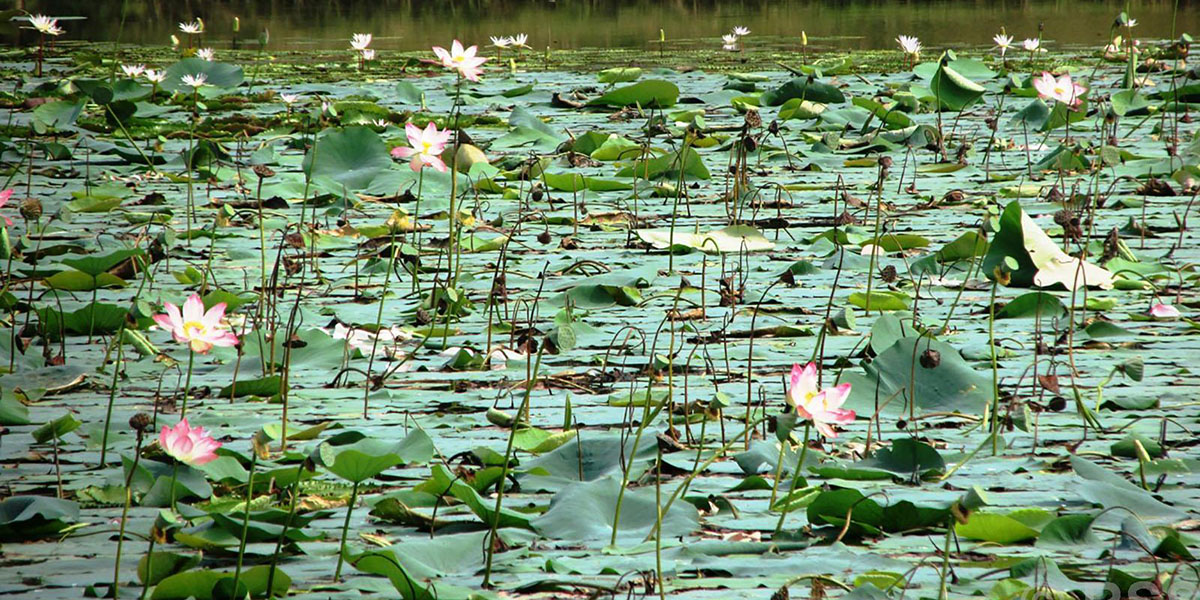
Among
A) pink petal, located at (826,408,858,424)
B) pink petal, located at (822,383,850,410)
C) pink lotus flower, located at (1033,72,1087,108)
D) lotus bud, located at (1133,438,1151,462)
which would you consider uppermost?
pink lotus flower, located at (1033,72,1087,108)

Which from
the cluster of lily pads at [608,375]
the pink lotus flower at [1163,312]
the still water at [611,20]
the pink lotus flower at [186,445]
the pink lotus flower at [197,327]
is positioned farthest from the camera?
the still water at [611,20]

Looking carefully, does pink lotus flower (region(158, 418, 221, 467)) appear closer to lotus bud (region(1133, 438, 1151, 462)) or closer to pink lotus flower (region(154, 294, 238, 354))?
pink lotus flower (region(154, 294, 238, 354))

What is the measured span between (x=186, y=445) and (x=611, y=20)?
540 inches

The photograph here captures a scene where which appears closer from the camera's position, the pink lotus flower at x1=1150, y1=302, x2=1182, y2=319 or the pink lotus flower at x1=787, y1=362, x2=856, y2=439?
the pink lotus flower at x1=787, y1=362, x2=856, y2=439

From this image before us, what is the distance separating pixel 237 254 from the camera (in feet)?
13.4

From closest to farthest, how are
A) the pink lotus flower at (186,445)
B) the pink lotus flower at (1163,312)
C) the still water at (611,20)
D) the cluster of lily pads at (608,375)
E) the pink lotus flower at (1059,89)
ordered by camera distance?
the pink lotus flower at (186,445), the cluster of lily pads at (608,375), the pink lotus flower at (1163,312), the pink lotus flower at (1059,89), the still water at (611,20)

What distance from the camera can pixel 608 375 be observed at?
9.38ft

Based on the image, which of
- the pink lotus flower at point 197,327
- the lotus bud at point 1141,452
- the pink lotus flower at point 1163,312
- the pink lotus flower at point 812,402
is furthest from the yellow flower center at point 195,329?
the pink lotus flower at point 1163,312

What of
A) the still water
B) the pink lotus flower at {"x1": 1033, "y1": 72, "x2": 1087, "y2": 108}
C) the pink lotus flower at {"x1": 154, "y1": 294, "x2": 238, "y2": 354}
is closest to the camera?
the pink lotus flower at {"x1": 154, "y1": 294, "x2": 238, "y2": 354}

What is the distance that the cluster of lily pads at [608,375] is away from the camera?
1881 mm

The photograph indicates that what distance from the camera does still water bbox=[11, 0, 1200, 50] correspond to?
12.5m

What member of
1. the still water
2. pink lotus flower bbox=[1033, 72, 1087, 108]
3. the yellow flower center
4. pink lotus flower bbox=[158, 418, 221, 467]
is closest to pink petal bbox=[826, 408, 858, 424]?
pink lotus flower bbox=[158, 418, 221, 467]

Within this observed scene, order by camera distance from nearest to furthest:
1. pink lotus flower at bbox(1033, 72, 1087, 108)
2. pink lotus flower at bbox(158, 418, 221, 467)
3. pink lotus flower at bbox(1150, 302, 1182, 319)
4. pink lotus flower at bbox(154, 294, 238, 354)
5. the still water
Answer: pink lotus flower at bbox(158, 418, 221, 467) → pink lotus flower at bbox(154, 294, 238, 354) → pink lotus flower at bbox(1150, 302, 1182, 319) → pink lotus flower at bbox(1033, 72, 1087, 108) → the still water

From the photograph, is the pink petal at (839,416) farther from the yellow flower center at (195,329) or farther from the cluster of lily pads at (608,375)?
the yellow flower center at (195,329)
